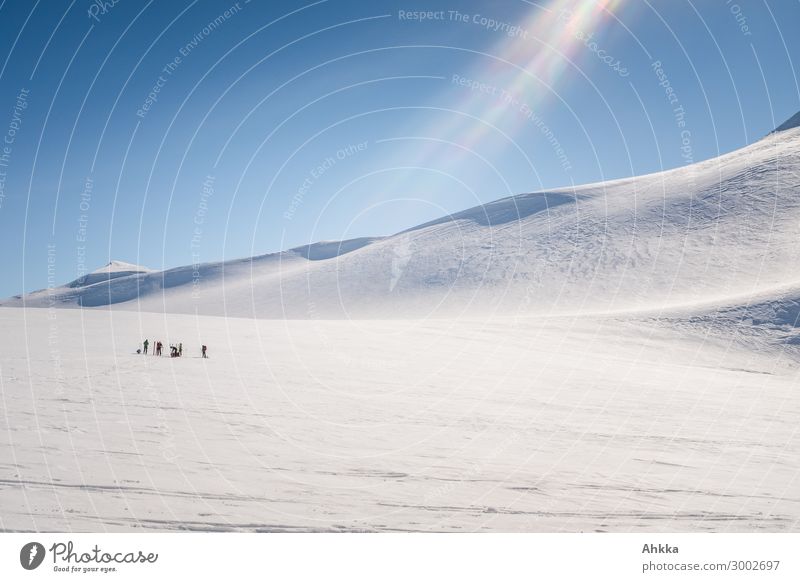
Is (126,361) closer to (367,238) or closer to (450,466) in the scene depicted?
(450,466)

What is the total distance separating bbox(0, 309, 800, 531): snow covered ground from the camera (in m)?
8.69

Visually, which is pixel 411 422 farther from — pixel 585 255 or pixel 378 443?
pixel 585 255

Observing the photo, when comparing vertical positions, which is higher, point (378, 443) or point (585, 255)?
point (585, 255)

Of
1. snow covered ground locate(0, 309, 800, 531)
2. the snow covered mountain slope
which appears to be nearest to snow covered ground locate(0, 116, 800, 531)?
snow covered ground locate(0, 309, 800, 531)

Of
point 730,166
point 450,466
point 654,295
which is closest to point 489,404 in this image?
point 450,466

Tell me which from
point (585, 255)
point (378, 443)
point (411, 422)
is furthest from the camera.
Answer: point (585, 255)

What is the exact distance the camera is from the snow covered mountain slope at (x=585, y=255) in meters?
63.5

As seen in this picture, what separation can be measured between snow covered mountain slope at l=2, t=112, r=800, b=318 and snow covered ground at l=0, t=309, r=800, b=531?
3371 centimetres

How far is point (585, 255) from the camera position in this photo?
7738cm

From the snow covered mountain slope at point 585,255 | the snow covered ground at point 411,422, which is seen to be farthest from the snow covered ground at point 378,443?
the snow covered mountain slope at point 585,255

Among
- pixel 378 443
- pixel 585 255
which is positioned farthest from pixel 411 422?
pixel 585 255

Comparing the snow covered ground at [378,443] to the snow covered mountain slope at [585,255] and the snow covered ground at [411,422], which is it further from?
the snow covered mountain slope at [585,255]

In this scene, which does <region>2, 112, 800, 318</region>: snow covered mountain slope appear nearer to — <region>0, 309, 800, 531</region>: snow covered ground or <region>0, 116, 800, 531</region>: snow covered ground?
<region>0, 116, 800, 531</region>: snow covered ground

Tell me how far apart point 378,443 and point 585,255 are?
70.0 metres
